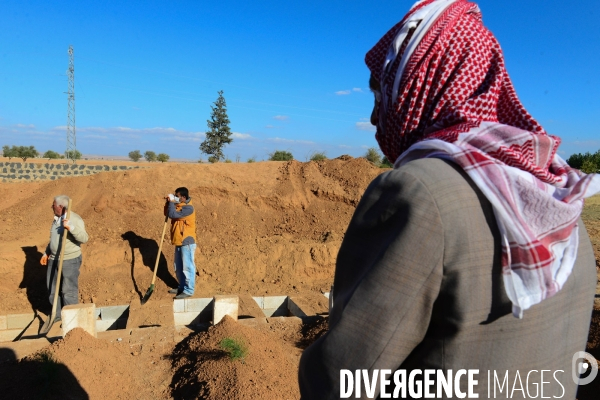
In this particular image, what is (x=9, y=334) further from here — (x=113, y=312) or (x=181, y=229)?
(x=181, y=229)

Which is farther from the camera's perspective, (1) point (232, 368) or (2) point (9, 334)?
(2) point (9, 334)

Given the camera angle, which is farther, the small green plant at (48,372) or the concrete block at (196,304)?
the concrete block at (196,304)

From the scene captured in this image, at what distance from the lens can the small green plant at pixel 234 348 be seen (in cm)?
398

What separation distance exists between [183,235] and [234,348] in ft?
10.3

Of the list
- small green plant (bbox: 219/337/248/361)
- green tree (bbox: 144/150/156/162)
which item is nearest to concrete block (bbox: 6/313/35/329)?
small green plant (bbox: 219/337/248/361)

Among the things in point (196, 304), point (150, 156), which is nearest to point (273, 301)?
point (196, 304)

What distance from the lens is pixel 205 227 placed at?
9.81 metres

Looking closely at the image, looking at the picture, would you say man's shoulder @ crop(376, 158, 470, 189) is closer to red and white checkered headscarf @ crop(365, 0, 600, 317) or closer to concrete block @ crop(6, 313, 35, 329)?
red and white checkered headscarf @ crop(365, 0, 600, 317)

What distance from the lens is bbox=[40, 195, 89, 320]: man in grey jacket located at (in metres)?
5.76

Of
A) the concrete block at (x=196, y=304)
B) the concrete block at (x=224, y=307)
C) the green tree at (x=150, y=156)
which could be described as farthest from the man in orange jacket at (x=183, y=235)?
the green tree at (x=150, y=156)

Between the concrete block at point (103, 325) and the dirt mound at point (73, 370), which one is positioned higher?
the dirt mound at point (73, 370)

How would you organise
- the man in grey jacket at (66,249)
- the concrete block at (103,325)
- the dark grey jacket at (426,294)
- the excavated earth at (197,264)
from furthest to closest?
1. the concrete block at (103,325)
2. the man in grey jacket at (66,249)
3. the excavated earth at (197,264)
4. the dark grey jacket at (426,294)

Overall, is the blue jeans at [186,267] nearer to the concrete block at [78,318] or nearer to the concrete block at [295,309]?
the concrete block at [295,309]

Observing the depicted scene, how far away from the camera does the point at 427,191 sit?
0.79m
